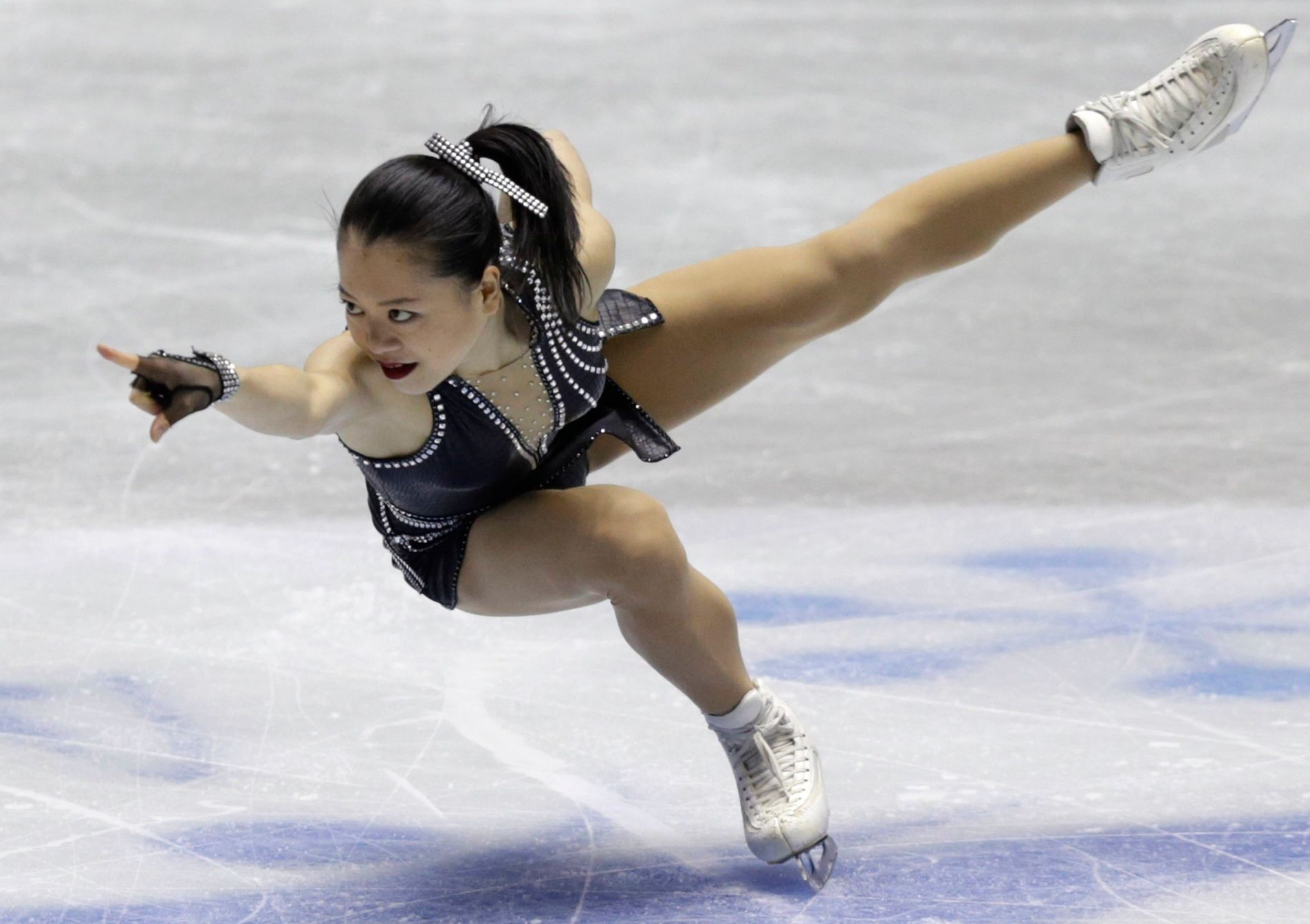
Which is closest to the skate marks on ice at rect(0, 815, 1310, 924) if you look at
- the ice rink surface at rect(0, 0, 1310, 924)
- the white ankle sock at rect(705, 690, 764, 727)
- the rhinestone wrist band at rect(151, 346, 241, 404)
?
the ice rink surface at rect(0, 0, 1310, 924)

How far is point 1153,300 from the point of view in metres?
5.60

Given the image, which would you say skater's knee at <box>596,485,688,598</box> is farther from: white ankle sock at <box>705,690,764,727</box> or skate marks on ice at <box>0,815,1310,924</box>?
skate marks on ice at <box>0,815,1310,924</box>

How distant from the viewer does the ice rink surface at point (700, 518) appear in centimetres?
Answer: 286

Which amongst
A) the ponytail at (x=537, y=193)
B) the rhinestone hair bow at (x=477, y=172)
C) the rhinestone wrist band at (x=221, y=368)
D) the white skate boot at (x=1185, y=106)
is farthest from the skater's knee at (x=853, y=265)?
the rhinestone wrist band at (x=221, y=368)

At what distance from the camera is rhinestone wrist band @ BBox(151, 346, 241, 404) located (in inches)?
84.2

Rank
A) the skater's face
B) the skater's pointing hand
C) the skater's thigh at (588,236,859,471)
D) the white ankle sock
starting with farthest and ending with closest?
1. the skater's thigh at (588,236,859,471)
2. the white ankle sock
3. the skater's face
4. the skater's pointing hand

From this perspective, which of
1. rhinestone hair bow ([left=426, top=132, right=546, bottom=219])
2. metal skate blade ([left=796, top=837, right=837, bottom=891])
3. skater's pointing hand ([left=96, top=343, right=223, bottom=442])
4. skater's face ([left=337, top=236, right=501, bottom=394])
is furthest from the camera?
metal skate blade ([left=796, top=837, right=837, bottom=891])

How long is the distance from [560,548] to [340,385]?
1.45ft

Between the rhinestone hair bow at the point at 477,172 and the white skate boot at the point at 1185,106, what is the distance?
123 centimetres

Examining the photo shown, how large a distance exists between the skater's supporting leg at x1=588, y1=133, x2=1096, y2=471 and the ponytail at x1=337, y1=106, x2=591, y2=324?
0.29 metres

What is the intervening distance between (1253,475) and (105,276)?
363cm

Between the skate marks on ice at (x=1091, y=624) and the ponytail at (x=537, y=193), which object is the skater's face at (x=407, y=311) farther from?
the skate marks on ice at (x=1091, y=624)

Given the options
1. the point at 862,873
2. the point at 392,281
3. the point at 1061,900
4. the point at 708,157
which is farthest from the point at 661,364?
the point at 708,157

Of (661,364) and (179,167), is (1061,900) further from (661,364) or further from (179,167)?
(179,167)
